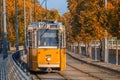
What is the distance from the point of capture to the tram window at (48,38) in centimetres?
3064

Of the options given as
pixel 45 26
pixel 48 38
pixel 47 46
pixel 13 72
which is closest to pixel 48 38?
pixel 48 38

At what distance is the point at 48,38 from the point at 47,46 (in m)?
0.51

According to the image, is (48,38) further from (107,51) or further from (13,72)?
(107,51)

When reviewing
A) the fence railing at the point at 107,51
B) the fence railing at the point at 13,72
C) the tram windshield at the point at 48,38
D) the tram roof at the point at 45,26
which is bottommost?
the fence railing at the point at 107,51

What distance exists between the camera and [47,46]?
3075 cm

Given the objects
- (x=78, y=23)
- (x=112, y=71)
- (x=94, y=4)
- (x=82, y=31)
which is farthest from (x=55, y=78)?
(x=78, y=23)

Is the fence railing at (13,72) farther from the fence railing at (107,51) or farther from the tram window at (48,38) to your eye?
the fence railing at (107,51)

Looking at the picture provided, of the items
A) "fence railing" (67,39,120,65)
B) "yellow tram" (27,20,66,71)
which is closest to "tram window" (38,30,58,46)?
"yellow tram" (27,20,66,71)

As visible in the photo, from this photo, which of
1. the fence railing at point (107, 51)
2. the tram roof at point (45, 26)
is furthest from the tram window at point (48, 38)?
the fence railing at point (107, 51)

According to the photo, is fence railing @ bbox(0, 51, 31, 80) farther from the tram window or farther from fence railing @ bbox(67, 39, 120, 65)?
fence railing @ bbox(67, 39, 120, 65)

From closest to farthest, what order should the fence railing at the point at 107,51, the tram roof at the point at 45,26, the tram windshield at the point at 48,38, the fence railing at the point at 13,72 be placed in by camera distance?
the fence railing at the point at 13,72
the tram windshield at the point at 48,38
the tram roof at the point at 45,26
the fence railing at the point at 107,51

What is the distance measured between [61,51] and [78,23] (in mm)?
29592

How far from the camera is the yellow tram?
101 feet

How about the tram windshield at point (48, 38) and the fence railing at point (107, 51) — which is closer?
the tram windshield at point (48, 38)
